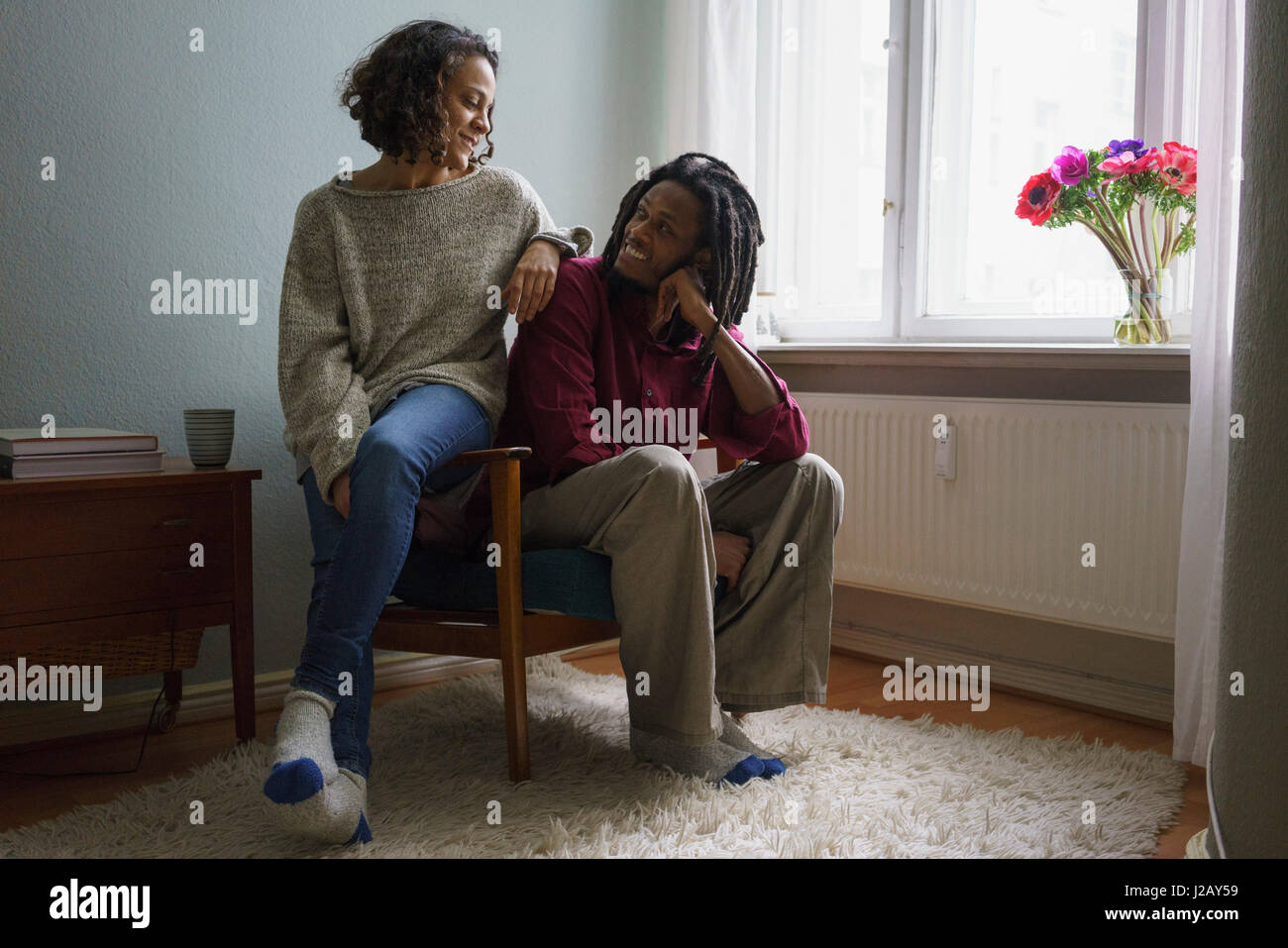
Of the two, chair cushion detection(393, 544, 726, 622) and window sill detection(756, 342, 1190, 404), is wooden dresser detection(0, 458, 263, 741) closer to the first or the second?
chair cushion detection(393, 544, 726, 622)

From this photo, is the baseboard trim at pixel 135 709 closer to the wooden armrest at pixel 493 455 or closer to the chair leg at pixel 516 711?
the chair leg at pixel 516 711

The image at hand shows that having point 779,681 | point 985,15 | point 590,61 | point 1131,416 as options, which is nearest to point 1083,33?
point 985,15

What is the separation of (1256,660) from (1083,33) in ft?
6.09

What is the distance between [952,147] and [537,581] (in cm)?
166

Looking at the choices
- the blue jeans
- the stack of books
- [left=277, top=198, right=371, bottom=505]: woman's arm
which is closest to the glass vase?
the blue jeans

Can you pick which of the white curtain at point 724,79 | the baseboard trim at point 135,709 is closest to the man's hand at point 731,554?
the baseboard trim at point 135,709

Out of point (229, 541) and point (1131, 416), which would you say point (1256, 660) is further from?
point (229, 541)

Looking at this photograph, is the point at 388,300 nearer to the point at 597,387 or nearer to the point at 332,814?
the point at 597,387

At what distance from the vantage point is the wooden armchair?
181 centimetres

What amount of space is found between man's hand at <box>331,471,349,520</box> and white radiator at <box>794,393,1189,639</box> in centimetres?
143

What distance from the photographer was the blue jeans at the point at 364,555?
1.58 metres

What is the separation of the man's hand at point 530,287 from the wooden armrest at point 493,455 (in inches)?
10.1

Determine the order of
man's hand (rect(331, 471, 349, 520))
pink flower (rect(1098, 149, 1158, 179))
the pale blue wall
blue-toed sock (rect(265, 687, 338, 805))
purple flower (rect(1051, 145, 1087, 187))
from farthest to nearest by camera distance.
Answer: purple flower (rect(1051, 145, 1087, 187)) → pink flower (rect(1098, 149, 1158, 179)) → the pale blue wall → man's hand (rect(331, 471, 349, 520)) → blue-toed sock (rect(265, 687, 338, 805))

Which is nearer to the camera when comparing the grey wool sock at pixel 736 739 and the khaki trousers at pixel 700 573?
the khaki trousers at pixel 700 573
